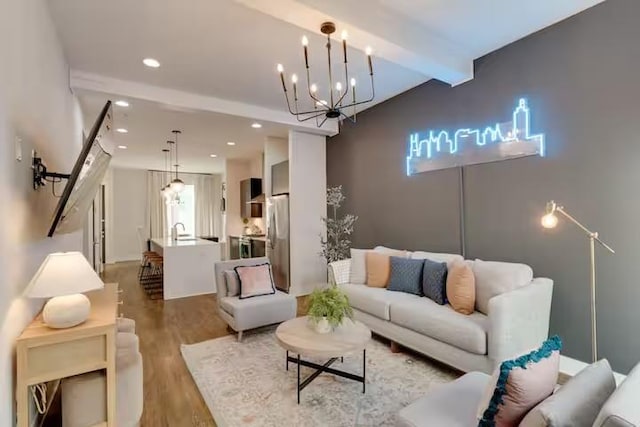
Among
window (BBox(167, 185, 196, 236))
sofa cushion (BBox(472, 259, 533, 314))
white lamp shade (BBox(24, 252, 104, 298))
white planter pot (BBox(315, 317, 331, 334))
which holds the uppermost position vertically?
window (BBox(167, 185, 196, 236))

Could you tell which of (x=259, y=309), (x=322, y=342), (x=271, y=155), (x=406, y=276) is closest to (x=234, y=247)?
(x=271, y=155)

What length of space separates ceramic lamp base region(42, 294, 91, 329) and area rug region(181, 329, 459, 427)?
3.63ft

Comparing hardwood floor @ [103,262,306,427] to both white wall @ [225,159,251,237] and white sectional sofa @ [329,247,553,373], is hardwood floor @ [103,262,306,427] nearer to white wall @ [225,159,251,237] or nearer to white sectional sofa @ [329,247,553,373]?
white sectional sofa @ [329,247,553,373]

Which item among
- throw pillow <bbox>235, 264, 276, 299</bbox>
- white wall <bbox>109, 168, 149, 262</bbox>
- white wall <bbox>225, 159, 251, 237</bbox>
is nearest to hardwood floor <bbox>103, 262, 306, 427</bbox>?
throw pillow <bbox>235, 264, 276, 299</bbox>

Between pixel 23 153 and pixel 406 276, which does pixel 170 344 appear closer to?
pixel 23 153

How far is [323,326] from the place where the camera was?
2.53 metres

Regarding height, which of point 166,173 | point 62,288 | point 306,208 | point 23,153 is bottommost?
point 62,288

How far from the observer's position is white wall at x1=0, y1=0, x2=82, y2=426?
1555mm

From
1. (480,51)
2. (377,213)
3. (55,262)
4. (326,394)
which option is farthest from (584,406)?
(377,213)

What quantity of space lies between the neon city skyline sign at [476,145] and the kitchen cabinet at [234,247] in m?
5.02

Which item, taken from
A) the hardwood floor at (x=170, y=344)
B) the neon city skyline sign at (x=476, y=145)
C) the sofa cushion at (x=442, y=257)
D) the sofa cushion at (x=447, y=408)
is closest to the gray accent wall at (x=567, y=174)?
the neon city skyline sign at (x=476, y=145)

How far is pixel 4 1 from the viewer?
1.59m

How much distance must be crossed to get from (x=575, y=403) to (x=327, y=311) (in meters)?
1.63

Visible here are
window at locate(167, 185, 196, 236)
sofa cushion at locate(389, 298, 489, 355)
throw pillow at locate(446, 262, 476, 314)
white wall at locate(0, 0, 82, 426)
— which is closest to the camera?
white wall at locate(0, 0, 82, 426)
